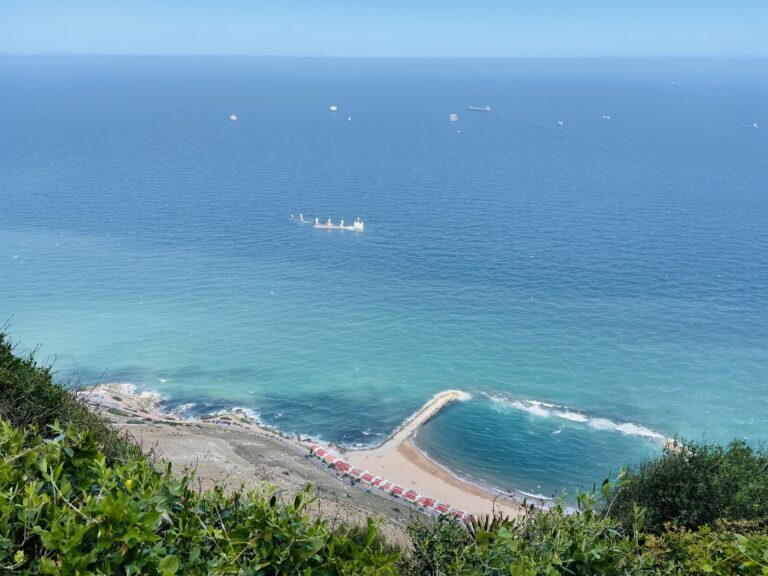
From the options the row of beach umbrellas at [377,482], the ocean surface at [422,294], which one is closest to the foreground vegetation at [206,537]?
the row of beach umbrellas at [377,482]

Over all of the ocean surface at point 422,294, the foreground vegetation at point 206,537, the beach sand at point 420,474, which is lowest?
the beach sand at point 420,474

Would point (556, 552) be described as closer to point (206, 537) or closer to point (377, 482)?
point (206, 537)

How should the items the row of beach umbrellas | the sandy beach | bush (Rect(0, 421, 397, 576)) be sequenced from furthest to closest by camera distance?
the row of beach umbrellas < the sandy beach < bush (Rect(0, 421, 397, 576))

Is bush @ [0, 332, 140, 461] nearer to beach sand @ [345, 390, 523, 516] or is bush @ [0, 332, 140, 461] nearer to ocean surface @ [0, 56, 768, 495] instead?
beach sand @ [345, 390, 523, 516]

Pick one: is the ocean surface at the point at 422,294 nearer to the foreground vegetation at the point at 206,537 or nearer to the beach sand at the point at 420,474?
the beach sand at the point at 420,474

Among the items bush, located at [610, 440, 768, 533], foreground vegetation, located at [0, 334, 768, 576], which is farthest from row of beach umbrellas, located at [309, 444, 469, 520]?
foreground vegetation, located at [0, 334, 768, 576]

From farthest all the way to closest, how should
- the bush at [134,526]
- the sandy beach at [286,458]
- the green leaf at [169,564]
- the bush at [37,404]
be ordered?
the sandy beach at [286,458], the bush at [37,404], the bush at [134,526], the green leaf at [169,564]
